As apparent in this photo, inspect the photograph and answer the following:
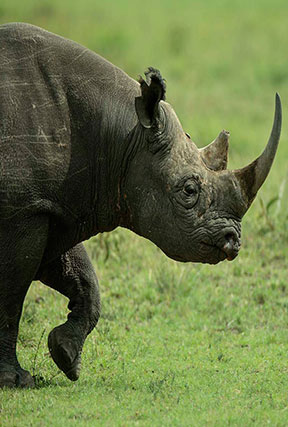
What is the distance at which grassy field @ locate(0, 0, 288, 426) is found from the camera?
621cm

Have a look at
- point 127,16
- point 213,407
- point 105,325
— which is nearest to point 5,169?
point 213,407

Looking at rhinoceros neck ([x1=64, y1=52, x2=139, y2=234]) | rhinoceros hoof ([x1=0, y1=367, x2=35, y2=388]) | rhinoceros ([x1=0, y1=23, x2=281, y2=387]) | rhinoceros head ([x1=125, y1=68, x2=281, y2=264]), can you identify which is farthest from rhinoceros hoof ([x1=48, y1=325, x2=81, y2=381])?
rhinoceros head ([x1=125, y1=68, x2=281, y2=264])

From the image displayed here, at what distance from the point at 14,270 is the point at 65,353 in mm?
660

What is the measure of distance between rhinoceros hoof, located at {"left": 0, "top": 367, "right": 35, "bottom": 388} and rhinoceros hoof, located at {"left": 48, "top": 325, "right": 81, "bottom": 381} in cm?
21

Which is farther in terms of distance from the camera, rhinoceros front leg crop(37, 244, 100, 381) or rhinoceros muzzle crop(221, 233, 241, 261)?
rhinoceros front leg crop(37, 244, 100, 381)

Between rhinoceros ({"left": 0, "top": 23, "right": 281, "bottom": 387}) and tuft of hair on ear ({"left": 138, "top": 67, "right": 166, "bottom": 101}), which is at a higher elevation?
tuft of hair on ear ({"left": 138, "top": 67, "right": 166, "bottom": 101})

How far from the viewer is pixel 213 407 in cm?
626

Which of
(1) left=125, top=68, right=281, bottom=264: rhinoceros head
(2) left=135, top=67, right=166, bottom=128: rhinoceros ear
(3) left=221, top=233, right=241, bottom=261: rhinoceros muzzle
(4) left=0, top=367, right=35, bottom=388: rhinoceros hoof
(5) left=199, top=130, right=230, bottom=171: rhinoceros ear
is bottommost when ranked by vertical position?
(4) left=0, top=367, right=35, bottom=388: rhinoceros hoof

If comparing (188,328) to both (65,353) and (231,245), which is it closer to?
(65,353)

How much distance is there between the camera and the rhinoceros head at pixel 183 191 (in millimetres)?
6504

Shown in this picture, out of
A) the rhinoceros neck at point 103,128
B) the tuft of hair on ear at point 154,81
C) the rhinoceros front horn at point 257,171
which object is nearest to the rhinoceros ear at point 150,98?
the tuft of hair on ear at point 154,81

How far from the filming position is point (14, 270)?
21.1 ft

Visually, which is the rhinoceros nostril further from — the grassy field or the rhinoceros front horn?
the grassy field

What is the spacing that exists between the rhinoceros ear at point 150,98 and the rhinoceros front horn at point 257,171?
0.61 m
